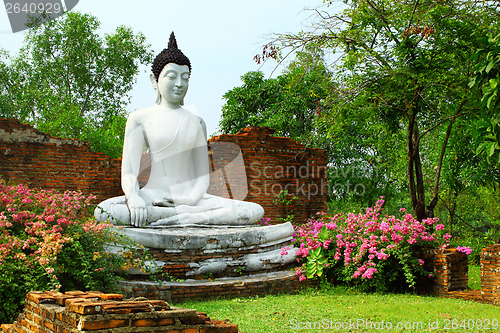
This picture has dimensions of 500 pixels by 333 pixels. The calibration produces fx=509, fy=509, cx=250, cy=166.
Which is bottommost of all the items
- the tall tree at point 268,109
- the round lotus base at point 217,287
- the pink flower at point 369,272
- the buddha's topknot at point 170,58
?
the round lotus base at point 217,287

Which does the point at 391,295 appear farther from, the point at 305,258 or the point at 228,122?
the point at 228,122

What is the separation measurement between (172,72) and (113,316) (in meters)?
5.44

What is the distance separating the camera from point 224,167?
33.8ft

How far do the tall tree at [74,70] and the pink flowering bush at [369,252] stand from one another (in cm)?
1252

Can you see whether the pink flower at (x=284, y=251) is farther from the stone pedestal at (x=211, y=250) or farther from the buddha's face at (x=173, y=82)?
the buddha's face at (x=173, y=82)

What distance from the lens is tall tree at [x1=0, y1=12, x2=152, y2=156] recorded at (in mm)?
18453

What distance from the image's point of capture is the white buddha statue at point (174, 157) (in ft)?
23.7

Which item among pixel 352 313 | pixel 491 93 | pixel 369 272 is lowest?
pixel 352 313

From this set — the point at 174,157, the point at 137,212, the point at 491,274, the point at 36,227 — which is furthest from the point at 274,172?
the point at 36,227

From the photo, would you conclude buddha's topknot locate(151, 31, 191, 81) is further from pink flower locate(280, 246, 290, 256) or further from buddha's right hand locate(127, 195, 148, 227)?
pink flower locate(280, 246, 290, 256)

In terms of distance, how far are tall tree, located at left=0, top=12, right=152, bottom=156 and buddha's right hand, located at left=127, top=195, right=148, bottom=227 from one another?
11.8 m

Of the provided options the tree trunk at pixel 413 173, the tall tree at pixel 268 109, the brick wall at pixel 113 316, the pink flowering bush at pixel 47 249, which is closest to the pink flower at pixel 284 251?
the pink flowering bush at pixel 47 249

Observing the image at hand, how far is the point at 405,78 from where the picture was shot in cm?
825

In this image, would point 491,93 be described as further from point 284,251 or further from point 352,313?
point 284,251
